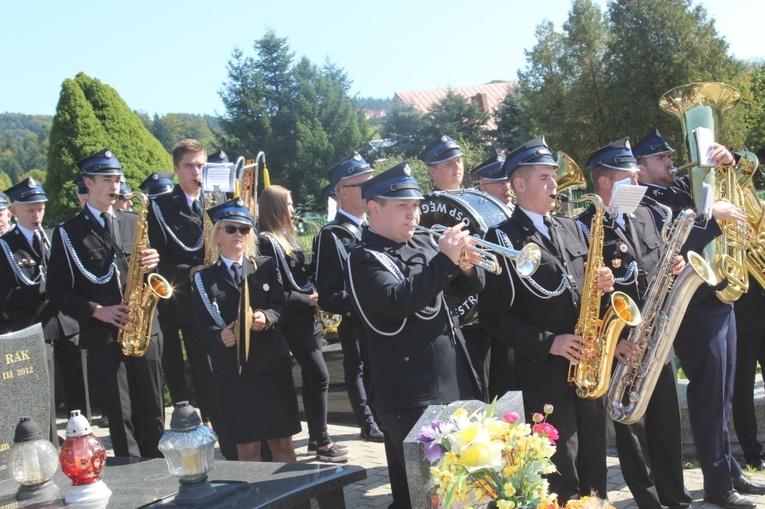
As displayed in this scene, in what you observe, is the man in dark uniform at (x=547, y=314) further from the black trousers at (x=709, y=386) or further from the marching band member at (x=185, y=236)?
the marching band member at (x=185, y=236)

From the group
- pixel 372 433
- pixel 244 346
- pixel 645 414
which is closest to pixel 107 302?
pixel 244 346

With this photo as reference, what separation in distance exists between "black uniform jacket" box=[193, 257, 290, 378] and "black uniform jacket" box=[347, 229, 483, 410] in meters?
1.21

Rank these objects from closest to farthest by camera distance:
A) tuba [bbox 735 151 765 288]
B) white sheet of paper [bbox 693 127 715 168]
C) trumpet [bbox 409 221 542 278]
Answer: trumpet [bbox 409 221 542 278]
white sheet of paper [bbox 693 127 715 168]
tuba [bbox 735 151 765 288]

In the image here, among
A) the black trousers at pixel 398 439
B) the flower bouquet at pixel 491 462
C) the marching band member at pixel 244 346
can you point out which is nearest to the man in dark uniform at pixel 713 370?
the black trousers at pixel 398 439

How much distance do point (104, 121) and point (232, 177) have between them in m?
6.38

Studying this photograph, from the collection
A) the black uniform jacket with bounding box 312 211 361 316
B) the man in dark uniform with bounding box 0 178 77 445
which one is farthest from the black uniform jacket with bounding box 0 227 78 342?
the black uniform jacket with bounding box 312 211 361 316

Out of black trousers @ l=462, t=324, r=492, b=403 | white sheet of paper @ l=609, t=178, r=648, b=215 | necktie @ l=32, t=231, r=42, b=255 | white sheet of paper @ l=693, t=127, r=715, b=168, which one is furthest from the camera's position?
Answer: necktie @ l=32, t=231, r=42, b=255

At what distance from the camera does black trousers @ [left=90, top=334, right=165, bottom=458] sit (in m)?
5.92

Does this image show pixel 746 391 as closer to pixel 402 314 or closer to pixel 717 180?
pixel 717 180

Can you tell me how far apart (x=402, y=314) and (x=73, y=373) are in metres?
5.59

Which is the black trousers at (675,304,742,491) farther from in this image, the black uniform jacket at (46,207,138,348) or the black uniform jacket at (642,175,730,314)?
the black uniform jacket at (46,207,138,348)

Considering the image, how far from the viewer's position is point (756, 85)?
36219mm

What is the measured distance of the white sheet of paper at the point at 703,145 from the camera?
5422 mm

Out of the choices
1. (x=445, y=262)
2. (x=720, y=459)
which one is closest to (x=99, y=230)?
(x=445, y=262)
